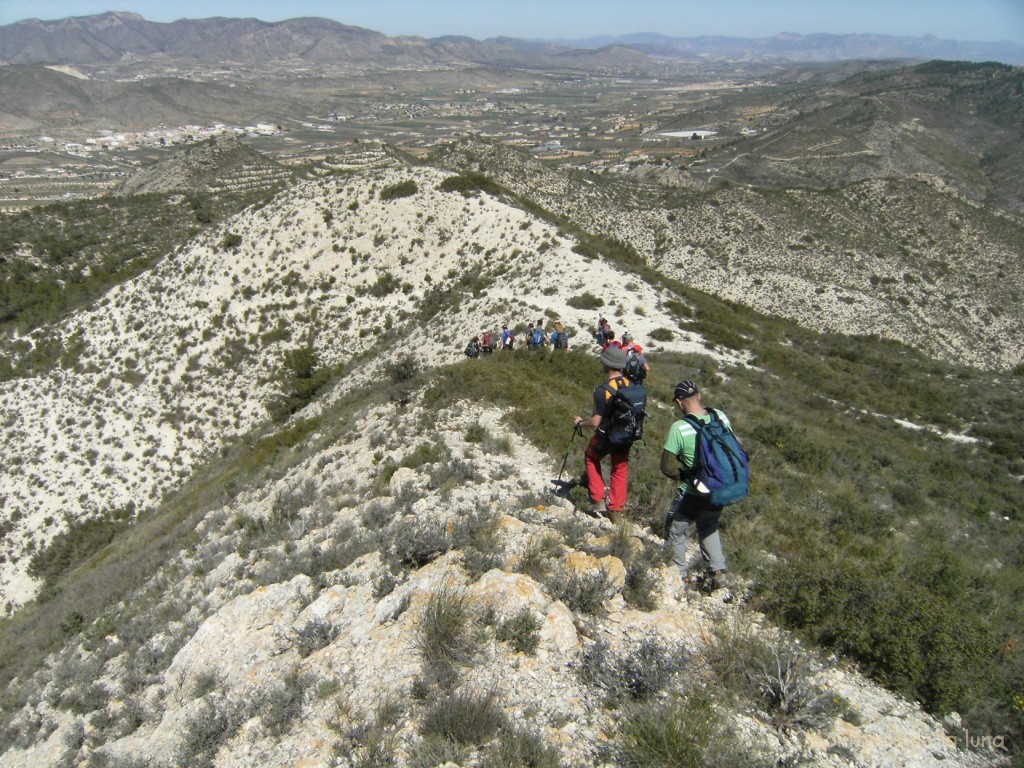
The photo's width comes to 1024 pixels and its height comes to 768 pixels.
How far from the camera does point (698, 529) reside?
19.3ft

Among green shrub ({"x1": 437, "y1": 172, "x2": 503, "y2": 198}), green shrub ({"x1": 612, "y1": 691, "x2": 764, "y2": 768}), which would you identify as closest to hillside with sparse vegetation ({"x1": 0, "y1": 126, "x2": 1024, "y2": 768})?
green shrub ({"x1": 612, "y1": 691, "x2": 764, "y2": 768})

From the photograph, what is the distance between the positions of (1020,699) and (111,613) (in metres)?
12.2

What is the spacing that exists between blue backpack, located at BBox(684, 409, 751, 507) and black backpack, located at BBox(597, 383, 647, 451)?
3.83 ft

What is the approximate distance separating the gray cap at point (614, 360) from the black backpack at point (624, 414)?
9.6 inches

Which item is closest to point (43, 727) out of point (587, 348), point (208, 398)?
point (587, 348)

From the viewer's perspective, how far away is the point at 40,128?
A: 175 metres

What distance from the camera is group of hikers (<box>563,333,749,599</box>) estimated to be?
Result: 5348mm

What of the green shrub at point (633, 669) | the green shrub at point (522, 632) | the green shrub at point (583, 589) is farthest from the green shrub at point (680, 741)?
the green shrub at point (583, 589)

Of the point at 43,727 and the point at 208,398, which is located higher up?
the point at 43,727

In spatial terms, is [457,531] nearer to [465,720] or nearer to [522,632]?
[522,632]

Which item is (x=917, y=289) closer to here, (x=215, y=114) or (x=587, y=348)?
(x=587, y=348)

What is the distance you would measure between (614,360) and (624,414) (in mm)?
694

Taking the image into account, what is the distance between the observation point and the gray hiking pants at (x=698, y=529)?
5754 millimetres

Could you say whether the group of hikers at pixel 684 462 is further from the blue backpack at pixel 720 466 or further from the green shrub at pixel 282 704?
the green shrub at pixel 282 704
